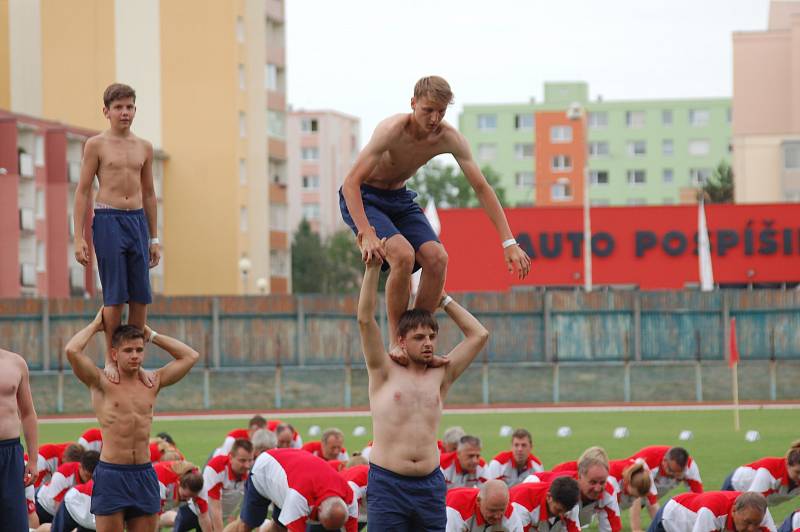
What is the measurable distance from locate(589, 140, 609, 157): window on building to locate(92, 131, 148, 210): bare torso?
115497 mm

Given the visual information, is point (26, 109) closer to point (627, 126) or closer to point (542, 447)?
point (542, 447)

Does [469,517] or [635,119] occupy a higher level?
[635,119]

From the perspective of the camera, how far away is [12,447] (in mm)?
11273

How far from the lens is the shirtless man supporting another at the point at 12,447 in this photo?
11.2m

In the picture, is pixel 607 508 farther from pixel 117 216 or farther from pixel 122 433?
pixel 117 216

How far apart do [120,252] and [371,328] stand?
2837 millimetres

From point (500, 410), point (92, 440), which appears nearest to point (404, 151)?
point (92, 440)

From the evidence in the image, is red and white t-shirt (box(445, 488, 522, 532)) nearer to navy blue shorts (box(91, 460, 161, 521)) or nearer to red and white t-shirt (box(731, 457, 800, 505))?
navy blue shorts (box(91, 460, 161, 521))

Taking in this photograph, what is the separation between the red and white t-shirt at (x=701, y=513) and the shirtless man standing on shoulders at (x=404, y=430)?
359cm

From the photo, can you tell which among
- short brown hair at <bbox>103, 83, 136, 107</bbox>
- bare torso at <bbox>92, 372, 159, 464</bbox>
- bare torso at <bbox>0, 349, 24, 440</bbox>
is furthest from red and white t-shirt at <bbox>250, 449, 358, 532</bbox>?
short brown hair at <bbox>103, 83, 136, 107</bbox>

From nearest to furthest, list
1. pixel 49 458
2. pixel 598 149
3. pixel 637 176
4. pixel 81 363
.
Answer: pixel 81 363 → pixel 49 458 → pixel 637 176 → pixel 598 149

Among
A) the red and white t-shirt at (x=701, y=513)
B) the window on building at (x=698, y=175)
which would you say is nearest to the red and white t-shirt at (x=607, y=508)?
the red and white t-shirt at (x=701, y=513)

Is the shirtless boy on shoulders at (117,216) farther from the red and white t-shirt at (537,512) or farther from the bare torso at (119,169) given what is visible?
the red and white t-shirt at (537,512)

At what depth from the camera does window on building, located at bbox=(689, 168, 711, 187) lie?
12488cm
